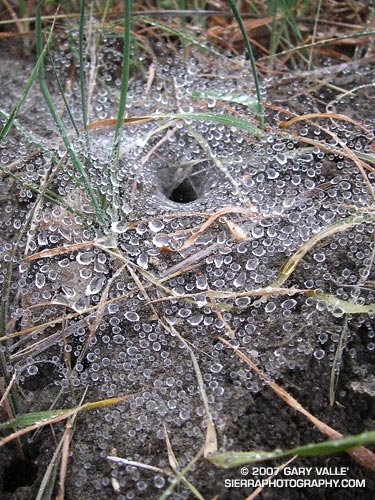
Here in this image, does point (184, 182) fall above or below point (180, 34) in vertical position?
below

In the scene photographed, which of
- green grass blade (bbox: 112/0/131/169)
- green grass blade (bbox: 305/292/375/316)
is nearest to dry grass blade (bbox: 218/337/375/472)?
green grass blade (bbox: 305/292/375/316)

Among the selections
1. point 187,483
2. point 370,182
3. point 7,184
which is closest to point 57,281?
point 7,184

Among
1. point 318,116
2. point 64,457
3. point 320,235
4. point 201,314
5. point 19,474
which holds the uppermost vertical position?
point 318,116

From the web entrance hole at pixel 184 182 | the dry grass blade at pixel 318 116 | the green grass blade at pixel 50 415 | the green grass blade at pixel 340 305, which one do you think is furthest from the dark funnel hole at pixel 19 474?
the dry grass blade at pixel 318 116

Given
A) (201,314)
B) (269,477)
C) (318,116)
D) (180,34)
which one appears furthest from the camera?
(180,34)

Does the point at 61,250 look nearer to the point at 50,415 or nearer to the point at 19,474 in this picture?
the point at 50,415

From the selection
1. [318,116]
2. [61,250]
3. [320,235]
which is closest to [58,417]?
[61,250]
